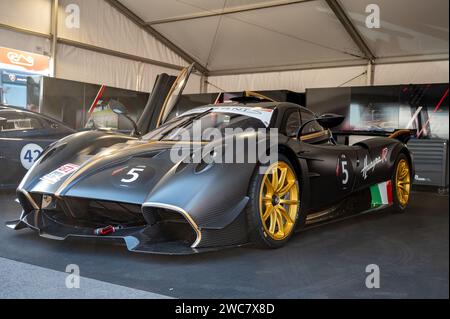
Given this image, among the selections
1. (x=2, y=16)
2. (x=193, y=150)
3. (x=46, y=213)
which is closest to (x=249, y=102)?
(x=193, y=150)

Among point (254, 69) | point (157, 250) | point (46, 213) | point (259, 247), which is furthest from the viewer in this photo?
point (254, 69)

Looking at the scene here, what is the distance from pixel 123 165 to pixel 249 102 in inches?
32.6

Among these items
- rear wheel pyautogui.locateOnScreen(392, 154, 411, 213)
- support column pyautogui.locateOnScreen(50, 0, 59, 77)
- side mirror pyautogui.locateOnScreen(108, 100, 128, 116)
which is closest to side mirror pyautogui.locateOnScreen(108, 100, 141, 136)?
side mirror pyautogui.locateOnScreen(108, 100, 128, 116)

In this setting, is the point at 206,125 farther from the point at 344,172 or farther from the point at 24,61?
the point at 24,61

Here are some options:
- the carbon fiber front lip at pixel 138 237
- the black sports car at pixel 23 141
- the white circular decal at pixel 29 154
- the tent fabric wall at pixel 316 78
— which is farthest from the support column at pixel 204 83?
the white circular decal at pixel 29 154

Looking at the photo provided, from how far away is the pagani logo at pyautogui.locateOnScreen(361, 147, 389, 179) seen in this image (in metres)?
3.18

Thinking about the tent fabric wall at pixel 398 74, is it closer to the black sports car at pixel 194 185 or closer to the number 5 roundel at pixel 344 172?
the black sports car at pixel 194 185

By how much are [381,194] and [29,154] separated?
2.47 meters

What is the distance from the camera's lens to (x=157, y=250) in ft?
6.88

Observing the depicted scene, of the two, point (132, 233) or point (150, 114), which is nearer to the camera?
point (132, 233)

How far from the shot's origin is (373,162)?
327 cm

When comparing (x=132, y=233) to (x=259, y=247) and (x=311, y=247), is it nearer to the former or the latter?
(x=259, y=247)

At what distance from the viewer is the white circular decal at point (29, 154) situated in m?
3.06

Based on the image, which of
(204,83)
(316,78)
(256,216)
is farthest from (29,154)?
(316,78)
